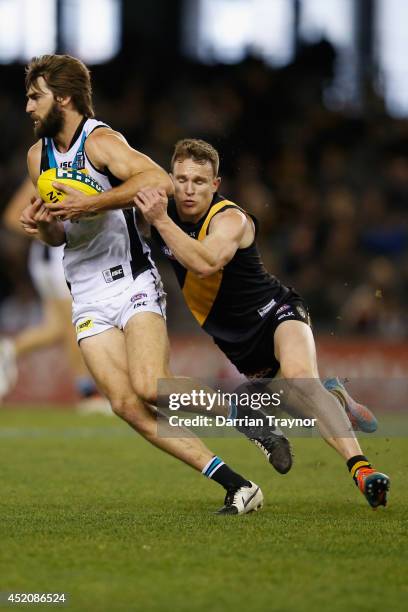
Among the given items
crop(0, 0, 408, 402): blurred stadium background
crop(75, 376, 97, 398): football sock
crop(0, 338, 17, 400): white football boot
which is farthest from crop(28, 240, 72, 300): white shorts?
crop(0, 0, 408, 402): blurred stadium background

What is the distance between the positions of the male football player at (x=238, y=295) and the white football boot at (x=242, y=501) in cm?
51

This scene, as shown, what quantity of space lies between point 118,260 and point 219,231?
0.66 m

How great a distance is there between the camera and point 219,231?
21.7ft

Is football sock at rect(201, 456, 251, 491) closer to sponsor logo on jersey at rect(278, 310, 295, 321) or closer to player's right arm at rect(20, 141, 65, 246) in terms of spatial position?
sponsor logo on jersey at rect(278, 310, 295, 321)

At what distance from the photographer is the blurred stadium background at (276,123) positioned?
15102mm

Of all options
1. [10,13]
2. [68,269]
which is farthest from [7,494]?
[10,13]

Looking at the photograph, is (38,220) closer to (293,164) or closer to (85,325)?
(85,325)

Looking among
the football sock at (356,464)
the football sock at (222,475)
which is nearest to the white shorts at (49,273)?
the football sock at (222,475)

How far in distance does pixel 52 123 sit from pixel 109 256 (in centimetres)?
84

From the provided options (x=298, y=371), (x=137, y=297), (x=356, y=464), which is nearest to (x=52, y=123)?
(x=137, y=297)

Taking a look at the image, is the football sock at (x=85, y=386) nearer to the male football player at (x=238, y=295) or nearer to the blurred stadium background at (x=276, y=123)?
the blurred stadium background at (x=276, y=123)

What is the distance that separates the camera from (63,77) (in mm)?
6672

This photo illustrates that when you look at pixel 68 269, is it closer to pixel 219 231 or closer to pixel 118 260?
pixel 118 260

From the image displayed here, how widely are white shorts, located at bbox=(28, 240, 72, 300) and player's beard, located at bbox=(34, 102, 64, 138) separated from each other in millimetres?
6313
